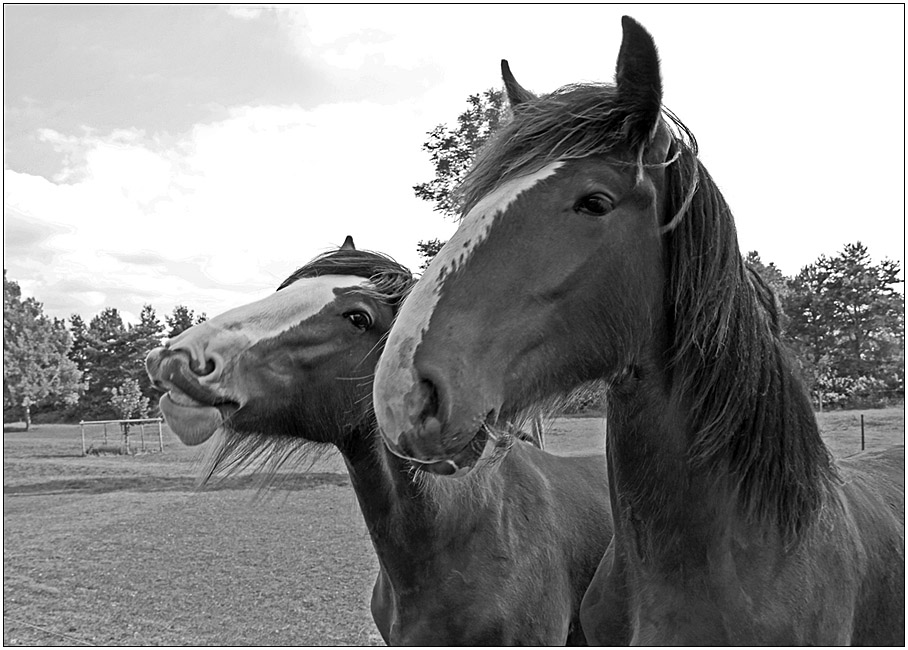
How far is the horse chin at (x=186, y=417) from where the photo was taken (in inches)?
97.0

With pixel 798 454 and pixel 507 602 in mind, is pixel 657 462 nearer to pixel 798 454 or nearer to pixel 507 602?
pixel 798 454

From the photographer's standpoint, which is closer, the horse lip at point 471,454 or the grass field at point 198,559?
the horse lip at point 471,454

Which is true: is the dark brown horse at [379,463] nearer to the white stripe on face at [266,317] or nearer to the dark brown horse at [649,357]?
the white stripe on face at [266,317]

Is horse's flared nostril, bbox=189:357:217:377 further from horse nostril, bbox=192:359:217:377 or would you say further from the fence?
the fence

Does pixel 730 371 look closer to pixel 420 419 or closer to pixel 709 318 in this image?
pixel 709 318

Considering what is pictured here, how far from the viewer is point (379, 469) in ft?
10.0

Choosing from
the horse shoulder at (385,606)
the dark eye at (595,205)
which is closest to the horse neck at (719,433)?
the dark eye at (595,205)

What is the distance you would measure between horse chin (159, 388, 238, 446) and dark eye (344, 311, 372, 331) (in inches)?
29.8

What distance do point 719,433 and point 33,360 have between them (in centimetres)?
3421

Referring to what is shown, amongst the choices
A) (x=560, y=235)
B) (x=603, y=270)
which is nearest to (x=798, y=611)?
(x=603, y=270)

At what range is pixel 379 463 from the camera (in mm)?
3062

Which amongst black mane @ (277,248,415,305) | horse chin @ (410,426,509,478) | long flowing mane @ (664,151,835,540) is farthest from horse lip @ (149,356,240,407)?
long flowing mane @ (664,151,835,540)

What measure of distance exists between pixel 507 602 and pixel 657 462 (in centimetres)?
152

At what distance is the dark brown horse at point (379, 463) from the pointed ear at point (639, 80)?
1.44m
